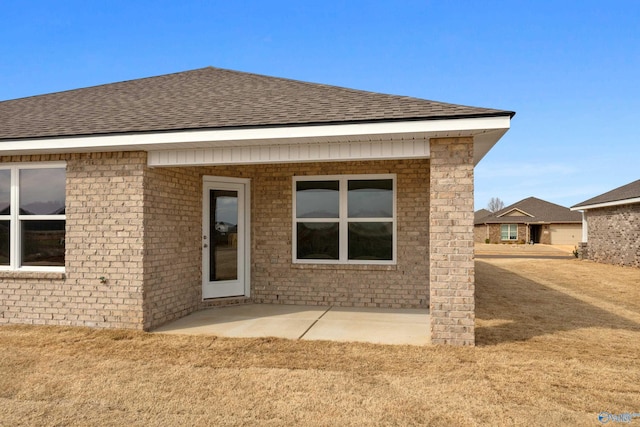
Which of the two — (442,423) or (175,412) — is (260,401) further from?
(442,423)

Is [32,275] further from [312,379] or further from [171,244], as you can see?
[312,379]

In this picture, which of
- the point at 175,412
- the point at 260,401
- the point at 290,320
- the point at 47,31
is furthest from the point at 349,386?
the point at 47,31

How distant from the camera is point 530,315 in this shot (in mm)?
7707

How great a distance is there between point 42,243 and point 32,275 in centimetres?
55

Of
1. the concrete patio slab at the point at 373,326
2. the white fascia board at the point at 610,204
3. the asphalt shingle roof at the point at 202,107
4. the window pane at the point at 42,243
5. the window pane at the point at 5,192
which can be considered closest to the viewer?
the asphalt shingle roof at the point at 202,107

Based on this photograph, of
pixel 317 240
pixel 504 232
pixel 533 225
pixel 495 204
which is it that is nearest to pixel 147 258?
pixel 317 240

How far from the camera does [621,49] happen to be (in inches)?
515

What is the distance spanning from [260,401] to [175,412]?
738 mm

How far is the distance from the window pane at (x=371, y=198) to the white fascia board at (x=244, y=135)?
277 centimetres

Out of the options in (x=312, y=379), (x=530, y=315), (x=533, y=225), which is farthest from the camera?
(x=533, y=225)

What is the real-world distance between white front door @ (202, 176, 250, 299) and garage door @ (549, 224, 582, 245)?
43.4m

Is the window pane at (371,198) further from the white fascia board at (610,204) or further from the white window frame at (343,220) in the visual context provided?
the white fascia board at (610,204)

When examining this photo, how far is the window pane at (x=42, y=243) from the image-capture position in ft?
22.1

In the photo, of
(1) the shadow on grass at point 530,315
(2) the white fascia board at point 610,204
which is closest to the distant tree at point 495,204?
(2) the white fascia board at point 610,204
